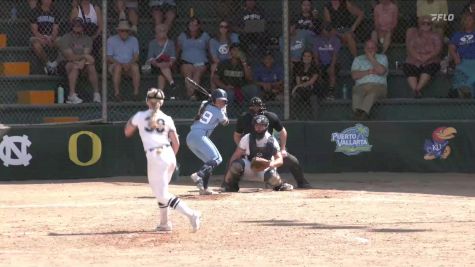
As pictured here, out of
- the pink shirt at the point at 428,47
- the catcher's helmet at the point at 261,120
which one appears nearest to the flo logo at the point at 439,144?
the pink shirt at the point at 428,47

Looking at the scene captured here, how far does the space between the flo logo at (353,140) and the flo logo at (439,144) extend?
1066 mm

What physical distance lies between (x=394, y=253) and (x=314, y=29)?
10.1 m

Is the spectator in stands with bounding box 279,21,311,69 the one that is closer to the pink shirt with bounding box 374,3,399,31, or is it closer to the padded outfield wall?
the pink shirt with bounding box 374,3,399,31

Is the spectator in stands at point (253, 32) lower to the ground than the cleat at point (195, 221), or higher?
higher

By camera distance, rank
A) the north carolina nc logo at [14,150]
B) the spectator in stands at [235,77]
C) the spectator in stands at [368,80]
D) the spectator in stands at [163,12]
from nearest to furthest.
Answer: the north carolina nc logo at [14,150], the spectator in stands at [368,80], the spectator in stands at [235,77], the spectator in stands at [163,12]

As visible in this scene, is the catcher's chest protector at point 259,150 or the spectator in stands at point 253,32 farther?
the spectator in stands at point 253,32

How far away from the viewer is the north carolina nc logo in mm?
17578

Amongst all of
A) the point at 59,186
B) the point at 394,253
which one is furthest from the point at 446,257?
the point at 59,186

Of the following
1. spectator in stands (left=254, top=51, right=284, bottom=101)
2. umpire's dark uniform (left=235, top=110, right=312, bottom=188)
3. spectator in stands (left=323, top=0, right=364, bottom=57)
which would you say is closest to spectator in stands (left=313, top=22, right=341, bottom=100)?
spectator in stands (left=323, top=0, right=364, bottom=57)

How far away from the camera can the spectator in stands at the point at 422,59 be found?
19.1 metres

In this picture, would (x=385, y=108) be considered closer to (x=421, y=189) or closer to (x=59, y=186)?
(x=421, y=189)

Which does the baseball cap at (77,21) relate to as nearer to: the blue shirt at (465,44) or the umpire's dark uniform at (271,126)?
the umpire's dark uniform at (271,126)

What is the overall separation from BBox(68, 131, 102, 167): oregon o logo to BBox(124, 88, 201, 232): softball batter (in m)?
6.35

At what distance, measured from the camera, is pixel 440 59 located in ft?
63.2
